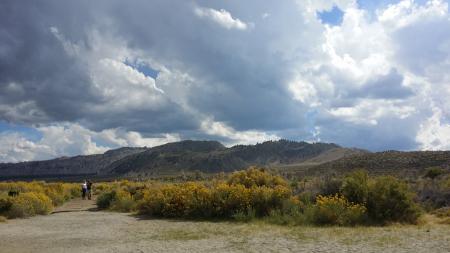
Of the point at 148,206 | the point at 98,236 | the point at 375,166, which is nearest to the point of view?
the point at 98,236

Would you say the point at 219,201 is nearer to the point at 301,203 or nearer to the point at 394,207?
the point at 301,203

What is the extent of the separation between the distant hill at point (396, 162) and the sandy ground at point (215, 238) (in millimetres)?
39854

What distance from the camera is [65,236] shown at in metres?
19.9

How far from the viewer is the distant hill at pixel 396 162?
206ft

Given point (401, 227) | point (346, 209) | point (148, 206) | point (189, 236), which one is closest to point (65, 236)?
point (189, 236)

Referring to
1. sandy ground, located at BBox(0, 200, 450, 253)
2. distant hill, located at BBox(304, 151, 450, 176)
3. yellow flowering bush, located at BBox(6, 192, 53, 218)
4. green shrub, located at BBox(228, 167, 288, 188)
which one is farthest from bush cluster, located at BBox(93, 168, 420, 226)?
distant hill, located at BBox(304, 151, 450, 176)

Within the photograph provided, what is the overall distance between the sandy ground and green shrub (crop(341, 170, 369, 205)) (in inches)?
113

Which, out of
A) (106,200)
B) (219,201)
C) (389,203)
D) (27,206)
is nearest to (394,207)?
(389,203)

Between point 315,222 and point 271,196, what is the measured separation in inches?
166

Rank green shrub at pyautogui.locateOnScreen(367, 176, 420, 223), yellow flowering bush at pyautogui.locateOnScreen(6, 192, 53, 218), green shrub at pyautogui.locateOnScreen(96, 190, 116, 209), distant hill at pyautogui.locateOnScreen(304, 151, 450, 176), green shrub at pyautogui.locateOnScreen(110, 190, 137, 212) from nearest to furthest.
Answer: green shrub at pyautogui.locateOnScreen(367, 176, 420, 223), yellow flowering bush at pyautogui.locateOnScreen(6, 192, 53, 218), green shrub at pyautogui.locateOnScreen(110, 190, 137, 212), green shrub at pyautogui.locateOnScreen(96, 190, 116, 209), distant hill at pyautogui.locateOnScreen(304, 151, 450, 176)

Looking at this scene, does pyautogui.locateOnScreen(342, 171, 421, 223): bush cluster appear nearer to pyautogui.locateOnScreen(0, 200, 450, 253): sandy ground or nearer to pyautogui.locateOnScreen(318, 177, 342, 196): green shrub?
pyautogui.locateOnScreen(0, 200, 450, 253): sandy ground

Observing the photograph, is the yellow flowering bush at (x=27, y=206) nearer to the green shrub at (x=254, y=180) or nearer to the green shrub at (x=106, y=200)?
the green shrub at (x=106, y=200)

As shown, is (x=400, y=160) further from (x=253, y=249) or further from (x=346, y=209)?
(x=253, y=249)

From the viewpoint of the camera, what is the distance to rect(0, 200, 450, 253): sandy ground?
15.2 metres
